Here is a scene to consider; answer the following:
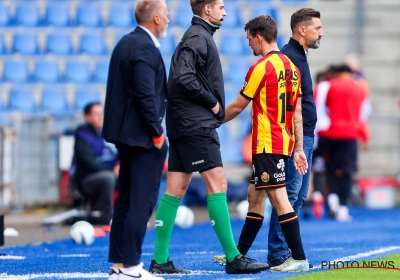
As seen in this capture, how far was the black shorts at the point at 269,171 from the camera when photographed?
24.1 feet

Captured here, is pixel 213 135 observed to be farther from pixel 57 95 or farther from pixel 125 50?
pixel 57 95

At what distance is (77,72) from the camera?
18188mm

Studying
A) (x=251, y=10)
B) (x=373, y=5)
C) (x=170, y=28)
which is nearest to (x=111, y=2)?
(x=170, y=28)

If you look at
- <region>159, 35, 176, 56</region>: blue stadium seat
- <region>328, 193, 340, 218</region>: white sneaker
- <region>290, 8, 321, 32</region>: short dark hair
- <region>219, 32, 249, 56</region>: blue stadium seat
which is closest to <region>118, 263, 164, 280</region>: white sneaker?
<region>290, 8, 321, 32</region>: short dark hair

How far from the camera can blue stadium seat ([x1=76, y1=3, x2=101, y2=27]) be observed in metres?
19.1

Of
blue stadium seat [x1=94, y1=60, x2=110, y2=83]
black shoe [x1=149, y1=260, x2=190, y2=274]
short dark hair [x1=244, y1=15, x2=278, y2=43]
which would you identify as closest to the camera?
black shoe [x1=149, y1=260, x2=190, y2=274]

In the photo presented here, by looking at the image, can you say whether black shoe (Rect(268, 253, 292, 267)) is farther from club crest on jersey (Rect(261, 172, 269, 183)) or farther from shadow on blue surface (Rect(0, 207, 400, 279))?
club crest on jersey (Rect(261, 172, 269, 183))

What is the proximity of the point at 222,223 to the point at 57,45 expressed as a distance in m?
11.9

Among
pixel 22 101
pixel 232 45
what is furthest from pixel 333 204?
pixel 22 101

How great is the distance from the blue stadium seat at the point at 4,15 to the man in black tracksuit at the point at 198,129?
11.8 m

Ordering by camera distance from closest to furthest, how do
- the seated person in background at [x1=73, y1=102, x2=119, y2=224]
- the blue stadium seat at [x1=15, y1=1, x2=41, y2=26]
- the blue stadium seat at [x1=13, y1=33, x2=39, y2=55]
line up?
the seated person in background at [x1=73, y1=102, x2=119, y2=224] < the blue stadium seat at [x1=13, y1=33, x2=39, y2=55] < the blue stadium seat at [x1=15, y1=1, x2=41, y2=26]

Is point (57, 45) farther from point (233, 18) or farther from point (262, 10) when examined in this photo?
point (262, 10)

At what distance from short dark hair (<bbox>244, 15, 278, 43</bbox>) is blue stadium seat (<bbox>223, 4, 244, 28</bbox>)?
38.9 ft

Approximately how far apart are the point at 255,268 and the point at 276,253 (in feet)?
1.79
